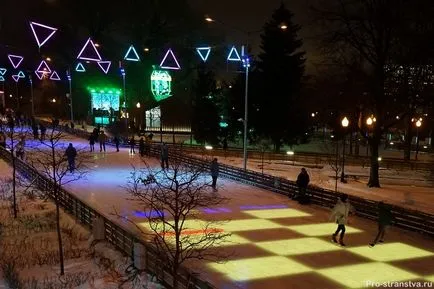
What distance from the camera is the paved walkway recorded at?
40.0 ft

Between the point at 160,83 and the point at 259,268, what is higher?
the point at 160,83

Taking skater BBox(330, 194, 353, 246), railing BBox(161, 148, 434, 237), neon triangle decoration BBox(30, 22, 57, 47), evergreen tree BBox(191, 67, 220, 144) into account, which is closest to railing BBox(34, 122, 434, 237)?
railing BBox(161, 148, 434, 237)

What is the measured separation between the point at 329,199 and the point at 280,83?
3172cm

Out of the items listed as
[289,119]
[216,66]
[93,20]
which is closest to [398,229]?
[289,119]

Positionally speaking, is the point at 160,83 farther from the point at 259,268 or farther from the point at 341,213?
the point at 259,268

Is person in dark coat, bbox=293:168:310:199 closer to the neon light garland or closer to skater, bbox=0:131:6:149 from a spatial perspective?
skater, bbox=0:131:6:149

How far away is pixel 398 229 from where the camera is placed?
17375mm

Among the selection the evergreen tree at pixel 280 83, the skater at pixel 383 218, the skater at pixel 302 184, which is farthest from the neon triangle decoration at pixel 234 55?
the evergreen tree at pixel 280 83

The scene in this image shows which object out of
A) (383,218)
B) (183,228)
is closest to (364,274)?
(383,218)

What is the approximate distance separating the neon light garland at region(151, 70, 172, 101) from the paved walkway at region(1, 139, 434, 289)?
31.5 metres

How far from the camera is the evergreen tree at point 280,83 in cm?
5066

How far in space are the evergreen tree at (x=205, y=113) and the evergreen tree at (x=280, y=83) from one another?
5331 mm

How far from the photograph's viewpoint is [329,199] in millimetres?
20703

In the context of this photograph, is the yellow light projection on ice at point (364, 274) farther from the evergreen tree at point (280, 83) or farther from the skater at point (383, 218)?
the evergreen tree at point (280, 83)
